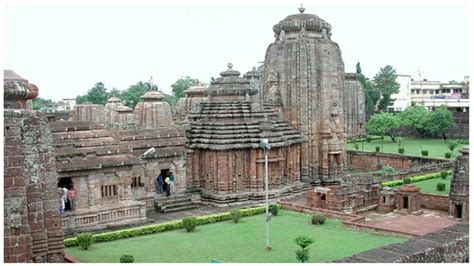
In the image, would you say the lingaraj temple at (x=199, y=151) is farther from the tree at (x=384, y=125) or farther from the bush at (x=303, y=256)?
the tree at (x=384, y=125)

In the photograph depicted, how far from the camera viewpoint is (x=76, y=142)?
1988cm

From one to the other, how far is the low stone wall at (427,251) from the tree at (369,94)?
174ft

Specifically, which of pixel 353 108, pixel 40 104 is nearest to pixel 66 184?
pixel 353 108

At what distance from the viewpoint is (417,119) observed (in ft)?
168

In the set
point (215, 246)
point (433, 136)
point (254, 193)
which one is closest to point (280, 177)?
point (254, 193)

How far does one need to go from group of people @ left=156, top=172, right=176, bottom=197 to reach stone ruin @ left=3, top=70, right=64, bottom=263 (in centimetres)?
1008

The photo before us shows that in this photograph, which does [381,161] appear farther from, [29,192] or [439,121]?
[29,192]

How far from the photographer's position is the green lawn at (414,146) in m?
41.0

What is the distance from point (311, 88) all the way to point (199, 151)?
641 centimetres

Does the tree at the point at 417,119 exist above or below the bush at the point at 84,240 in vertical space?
above

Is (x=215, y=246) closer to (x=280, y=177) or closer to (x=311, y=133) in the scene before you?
(x=280, y=177)

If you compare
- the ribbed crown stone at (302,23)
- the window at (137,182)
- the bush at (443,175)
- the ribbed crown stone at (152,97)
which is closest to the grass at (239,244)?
the window at (137,182)

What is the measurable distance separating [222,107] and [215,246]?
30.0ft

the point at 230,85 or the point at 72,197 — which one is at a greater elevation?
the point at 230,85
